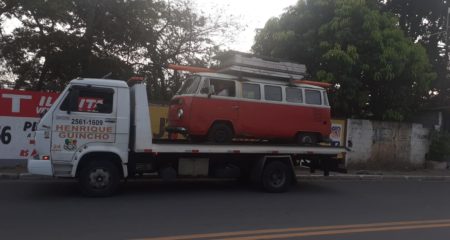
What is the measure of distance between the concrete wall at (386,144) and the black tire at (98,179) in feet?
36.5

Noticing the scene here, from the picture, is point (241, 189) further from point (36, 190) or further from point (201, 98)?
point (36, 190)

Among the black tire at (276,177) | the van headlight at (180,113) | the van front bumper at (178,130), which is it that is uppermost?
the van headlight at (180,113)

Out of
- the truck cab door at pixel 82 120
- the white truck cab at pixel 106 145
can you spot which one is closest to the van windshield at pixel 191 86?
the white truck cab at pixel 106 145

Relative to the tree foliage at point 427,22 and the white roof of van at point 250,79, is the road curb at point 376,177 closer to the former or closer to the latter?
the white roof of van at point 250,79

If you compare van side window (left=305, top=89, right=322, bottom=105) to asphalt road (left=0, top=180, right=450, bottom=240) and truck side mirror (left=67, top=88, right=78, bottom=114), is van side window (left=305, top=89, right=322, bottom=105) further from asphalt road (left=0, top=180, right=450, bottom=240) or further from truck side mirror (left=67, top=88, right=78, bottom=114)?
truck side mirror (left=67, top=88, right=78, bottom=114)

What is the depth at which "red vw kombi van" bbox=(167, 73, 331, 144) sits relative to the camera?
35.1ft

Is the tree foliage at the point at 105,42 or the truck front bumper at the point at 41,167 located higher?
the tree foliage at the point at 105,42

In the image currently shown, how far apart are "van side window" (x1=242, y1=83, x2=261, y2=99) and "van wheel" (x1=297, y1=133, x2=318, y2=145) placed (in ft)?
5.35

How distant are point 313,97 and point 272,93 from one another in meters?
1.24

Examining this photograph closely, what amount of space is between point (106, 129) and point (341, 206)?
5.12 metres

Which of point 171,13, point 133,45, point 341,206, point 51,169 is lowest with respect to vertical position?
point 341,206

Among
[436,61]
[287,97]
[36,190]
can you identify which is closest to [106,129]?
[36,190]

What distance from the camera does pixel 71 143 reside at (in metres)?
9.40

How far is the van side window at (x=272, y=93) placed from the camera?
11475 mm
